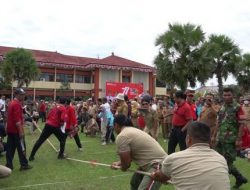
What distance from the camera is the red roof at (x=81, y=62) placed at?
190 ft

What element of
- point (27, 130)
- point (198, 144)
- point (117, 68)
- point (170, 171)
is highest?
point (117, 68)

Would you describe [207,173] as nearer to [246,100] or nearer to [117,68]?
[246,100]

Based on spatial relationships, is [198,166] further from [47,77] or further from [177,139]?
[47,77]

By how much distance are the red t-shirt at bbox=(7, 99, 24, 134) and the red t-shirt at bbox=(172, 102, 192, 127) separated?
11.3ft

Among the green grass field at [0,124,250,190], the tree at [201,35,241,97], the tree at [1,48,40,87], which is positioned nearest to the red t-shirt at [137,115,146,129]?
the green grass field at [0,124,250,190]

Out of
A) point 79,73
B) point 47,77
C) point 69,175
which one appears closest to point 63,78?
point 47,77

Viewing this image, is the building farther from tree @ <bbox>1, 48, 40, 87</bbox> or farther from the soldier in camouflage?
the soldier in camouflage

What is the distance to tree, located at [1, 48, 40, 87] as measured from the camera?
160 ft

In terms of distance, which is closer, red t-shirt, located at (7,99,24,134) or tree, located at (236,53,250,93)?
red t-shirt, located at (7,99,24,134)

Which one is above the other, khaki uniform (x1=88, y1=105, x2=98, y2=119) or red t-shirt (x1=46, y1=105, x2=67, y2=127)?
red t-shirt (x1=46, y1=105, x2=67, y2=127)

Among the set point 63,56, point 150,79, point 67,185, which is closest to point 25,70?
point 63,56

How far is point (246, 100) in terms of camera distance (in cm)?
1468

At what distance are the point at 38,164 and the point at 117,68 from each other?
50.3 meters

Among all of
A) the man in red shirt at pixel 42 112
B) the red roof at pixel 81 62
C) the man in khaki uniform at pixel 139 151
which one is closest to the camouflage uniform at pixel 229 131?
the man in khaki uniform at pixel 139 151
